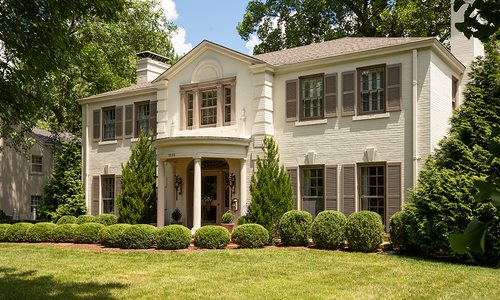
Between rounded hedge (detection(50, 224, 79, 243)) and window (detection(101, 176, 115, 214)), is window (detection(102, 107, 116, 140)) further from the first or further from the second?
rounded hedge (detection(50, 224, 79, 243))

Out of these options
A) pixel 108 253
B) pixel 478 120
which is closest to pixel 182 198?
pixel 108 253

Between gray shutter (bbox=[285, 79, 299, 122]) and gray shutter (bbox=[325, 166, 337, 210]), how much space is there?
7.69ft

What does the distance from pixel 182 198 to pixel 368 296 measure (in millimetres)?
13135

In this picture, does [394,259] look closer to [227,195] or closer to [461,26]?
[227,195]

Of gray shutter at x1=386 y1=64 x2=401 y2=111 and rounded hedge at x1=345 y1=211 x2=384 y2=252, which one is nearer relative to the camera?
rounded hedge at x1=345 y1=211 x2=384 y2=252

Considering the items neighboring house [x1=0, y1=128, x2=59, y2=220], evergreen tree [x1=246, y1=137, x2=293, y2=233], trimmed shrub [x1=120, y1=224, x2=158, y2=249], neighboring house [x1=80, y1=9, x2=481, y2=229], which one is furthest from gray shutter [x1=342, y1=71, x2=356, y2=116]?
neighboring house [x1=0, y1=128, x2=59, y2=220]

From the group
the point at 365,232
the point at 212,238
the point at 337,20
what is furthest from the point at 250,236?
the point at 337,20

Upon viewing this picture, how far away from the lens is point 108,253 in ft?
49.4

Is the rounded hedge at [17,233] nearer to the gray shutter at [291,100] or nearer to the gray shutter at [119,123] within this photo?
the gray shutter at [119,123]

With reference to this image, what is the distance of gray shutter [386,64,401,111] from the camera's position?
16500 mm

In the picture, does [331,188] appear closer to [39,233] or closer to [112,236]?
[112,236]

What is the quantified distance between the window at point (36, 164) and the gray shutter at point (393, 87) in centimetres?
2504

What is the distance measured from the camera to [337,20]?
33344 mm

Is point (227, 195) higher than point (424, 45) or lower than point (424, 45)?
lower
